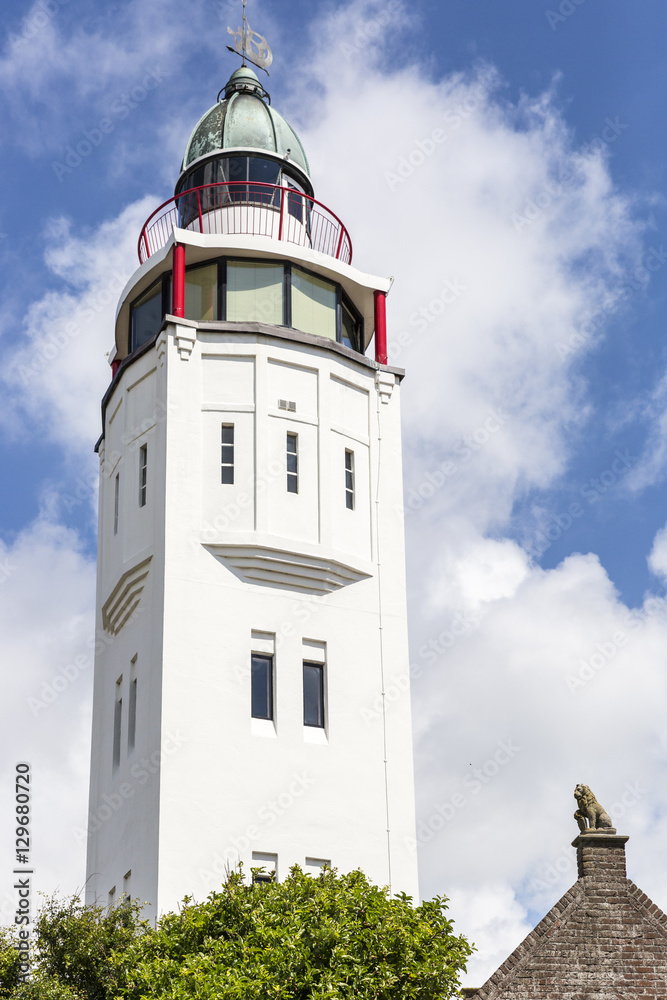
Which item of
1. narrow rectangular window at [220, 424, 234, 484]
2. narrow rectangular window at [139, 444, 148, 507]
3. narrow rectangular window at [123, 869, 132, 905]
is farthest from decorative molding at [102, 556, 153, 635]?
narrow rectangular window at [123, 869, 132, 905]

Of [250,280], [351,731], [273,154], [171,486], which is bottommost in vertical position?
[351,731]

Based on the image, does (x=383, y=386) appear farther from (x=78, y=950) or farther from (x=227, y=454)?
(x=78, y=950)

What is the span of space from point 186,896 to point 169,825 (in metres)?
2.60

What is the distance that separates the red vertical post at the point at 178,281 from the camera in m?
38.7

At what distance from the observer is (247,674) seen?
35062mm

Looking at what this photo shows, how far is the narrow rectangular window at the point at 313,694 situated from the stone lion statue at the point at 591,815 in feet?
22.3

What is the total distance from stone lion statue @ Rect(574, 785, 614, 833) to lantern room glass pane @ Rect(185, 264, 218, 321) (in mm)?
16300

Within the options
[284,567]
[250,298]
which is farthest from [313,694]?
[250,298]

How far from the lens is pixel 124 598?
37.2 meters

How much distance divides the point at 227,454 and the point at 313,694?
6558mm

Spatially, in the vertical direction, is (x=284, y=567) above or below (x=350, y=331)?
below

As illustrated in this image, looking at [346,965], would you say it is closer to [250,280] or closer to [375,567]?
[375,567]

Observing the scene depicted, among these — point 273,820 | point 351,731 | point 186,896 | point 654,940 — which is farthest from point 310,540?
point 654,940

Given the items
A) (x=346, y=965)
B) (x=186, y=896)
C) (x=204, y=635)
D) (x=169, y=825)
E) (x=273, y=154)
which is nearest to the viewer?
(x=346, y=965)
